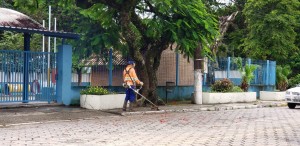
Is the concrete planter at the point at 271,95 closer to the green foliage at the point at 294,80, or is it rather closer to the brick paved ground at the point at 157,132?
the green foliage at the point at 294,80

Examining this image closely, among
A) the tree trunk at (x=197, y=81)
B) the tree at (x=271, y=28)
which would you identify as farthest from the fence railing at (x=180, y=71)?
the tree at (x=271, y=28)

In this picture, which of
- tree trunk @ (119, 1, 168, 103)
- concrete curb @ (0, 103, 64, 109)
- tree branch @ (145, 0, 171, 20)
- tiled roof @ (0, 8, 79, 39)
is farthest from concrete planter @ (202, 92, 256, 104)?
concrete curb @ (0, 103, 64, 109)

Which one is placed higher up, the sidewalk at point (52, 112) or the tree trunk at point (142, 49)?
the tree trunk at point (142, 49)

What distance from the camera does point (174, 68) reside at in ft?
65.1

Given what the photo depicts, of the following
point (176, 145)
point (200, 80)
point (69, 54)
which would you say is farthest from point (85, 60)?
point (176, 145)

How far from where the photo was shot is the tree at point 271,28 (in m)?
28.5

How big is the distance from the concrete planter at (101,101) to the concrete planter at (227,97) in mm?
5065

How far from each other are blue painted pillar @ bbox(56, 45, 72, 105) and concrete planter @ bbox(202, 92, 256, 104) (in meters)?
6.78

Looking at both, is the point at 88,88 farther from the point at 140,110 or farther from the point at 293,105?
the point at 293,105

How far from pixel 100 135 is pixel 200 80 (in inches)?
390

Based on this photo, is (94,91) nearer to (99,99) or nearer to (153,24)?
(99,99)

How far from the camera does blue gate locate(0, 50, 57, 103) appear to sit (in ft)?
47.3

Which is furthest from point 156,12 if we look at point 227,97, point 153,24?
point 227,97

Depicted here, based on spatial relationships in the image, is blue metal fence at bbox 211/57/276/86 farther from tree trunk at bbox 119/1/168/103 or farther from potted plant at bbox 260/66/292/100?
tree trunk at bbox 119/1/168/103
